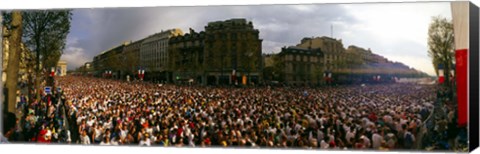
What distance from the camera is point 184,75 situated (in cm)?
1343

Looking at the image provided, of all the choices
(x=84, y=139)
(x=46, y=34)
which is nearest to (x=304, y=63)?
(x=84, y=139)

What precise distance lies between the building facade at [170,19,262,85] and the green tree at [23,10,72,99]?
283cm

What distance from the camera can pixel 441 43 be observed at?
36.7 ft

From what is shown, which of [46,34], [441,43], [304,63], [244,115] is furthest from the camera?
[46,34]

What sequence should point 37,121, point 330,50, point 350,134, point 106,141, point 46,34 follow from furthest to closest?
point 46,34 < point 37,121 < point 106,141 < point 330,50 < point 350,134

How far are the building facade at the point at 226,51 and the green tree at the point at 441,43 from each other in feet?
11.4

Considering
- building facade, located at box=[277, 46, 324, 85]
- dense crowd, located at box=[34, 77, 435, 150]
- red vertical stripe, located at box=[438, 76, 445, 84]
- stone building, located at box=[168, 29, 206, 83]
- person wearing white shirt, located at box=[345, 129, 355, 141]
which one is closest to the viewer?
red vertical stripe, located at box=[438, 76, 445, 84]

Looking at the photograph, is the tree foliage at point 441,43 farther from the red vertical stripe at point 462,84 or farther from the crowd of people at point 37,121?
the crowd of people at point 37,121

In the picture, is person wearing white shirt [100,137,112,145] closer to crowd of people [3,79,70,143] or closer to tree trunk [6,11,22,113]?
crowd of people [3,79,70,143]

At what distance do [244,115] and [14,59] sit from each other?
5.72m

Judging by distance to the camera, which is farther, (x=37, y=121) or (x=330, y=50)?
(x=37, y=121)

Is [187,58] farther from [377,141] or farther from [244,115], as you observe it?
[377,141]

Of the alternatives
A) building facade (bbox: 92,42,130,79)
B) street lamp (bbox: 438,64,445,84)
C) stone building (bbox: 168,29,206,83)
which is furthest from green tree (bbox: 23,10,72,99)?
street lamp (bbox: 438,64,445,84)

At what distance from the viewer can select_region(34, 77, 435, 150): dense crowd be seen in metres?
11.6
